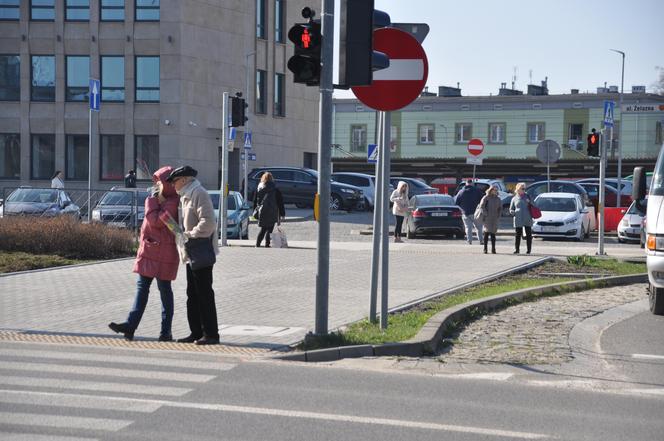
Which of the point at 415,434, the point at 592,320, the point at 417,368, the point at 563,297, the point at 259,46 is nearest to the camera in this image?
the point at 415,434

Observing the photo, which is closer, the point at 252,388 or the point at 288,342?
the point at 252,388

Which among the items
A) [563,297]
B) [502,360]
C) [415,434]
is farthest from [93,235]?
→ [415,434]

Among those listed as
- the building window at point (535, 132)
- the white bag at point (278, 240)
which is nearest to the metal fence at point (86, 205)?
the white bag at point (278, 240)

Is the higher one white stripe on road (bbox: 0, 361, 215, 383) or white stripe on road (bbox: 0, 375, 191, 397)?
white stripe on road (bbox: 0, 375, 191, 397)

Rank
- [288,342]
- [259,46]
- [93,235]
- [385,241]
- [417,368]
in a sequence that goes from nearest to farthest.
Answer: [417,368] → [288,342] → [385,241] → [93,235] → [259,46]

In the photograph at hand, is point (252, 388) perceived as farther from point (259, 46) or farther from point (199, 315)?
point (259, 46)

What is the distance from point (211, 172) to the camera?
5481cm

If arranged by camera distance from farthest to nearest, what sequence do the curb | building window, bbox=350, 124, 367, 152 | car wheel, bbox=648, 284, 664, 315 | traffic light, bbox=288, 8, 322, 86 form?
building window, bbox=350, 124, 367, 152 < car wheel, bbox=648, 284, 664, 315 < traffic light, bbox=288, 8, 322, 86 < the curb

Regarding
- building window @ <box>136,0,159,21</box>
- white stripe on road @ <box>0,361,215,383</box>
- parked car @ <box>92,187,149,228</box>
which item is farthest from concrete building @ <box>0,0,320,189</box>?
white stripe on road @ <box>0,361,215,383</box>

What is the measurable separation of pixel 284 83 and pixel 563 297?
4606 centimetres

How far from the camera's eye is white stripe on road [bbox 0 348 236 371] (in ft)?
32.0

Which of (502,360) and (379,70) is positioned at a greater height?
(379,70)

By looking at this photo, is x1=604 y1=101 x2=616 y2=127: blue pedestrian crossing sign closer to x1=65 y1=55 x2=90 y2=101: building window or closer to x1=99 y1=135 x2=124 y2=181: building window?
x1=99 y1=135 x2=124 y2=181: building window

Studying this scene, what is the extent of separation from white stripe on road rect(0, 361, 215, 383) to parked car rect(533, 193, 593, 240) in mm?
24077
